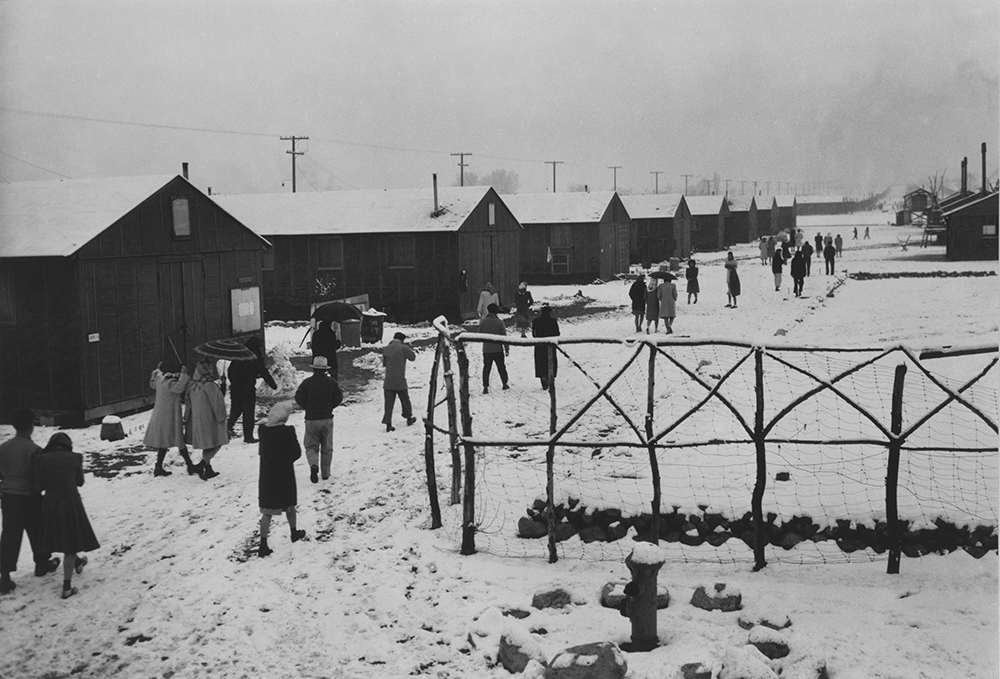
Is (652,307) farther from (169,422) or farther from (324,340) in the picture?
(169,422)

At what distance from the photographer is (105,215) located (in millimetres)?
18484

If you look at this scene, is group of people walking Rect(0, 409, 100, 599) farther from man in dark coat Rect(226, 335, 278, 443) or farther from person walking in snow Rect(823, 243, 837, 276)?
person walking in snow Rect(823, 243, 837, 276)

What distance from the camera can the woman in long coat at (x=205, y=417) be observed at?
13.4 m

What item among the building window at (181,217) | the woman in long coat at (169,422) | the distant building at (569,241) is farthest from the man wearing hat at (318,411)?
the distant building at (569,241)

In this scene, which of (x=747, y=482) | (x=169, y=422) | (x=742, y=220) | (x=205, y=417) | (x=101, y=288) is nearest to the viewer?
(x=747, y=482)

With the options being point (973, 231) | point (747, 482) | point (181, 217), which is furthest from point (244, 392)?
point (973, 231)

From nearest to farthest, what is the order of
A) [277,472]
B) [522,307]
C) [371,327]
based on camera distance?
1. [277,472]
2. [522,307]
3. [371,327]

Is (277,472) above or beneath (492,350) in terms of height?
beneath

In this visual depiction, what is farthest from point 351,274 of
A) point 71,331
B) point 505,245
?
point 71,331

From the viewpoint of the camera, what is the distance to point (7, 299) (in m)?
17.6

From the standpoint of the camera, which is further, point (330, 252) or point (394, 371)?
point (330, 252)

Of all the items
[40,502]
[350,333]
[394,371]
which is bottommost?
[40,502]

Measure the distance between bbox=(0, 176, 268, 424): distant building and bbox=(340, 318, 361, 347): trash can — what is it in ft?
16.6

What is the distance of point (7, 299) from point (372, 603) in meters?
11.8
